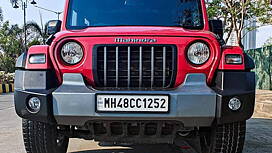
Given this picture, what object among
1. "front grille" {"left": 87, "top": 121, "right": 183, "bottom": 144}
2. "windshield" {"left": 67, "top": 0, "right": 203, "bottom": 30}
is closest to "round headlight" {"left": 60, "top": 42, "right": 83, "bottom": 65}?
"windshield" {"left": 67, "top": 0, "right": 203, "bottom": 30}

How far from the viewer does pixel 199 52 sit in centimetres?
324

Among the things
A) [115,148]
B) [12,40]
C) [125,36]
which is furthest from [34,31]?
[125,36]

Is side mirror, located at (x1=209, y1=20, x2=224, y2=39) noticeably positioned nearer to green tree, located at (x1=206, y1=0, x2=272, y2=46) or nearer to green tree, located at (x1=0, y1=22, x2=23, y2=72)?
green tree, located at (x1=206, y1=0, x2=272, y2=46)

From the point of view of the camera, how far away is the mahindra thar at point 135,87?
2.98m

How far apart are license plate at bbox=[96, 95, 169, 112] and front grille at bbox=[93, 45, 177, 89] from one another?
254mm

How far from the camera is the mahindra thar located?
2.98 metres

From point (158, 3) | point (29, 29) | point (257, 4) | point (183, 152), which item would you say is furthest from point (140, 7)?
point (29, 29)

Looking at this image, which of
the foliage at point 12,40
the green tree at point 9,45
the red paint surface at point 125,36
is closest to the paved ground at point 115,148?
the red paint surface at point 125,36

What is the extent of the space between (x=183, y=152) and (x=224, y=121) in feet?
5.42

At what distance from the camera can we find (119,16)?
12.6 feet

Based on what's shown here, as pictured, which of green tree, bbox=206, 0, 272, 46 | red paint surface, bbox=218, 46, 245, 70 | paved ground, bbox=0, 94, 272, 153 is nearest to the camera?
red paint surface, bbox=218, 46, 245, 70

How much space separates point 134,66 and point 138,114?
0.49m

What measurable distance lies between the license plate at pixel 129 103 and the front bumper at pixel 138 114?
0.04 m

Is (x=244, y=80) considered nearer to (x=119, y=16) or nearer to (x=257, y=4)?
(x=119, y=16)
